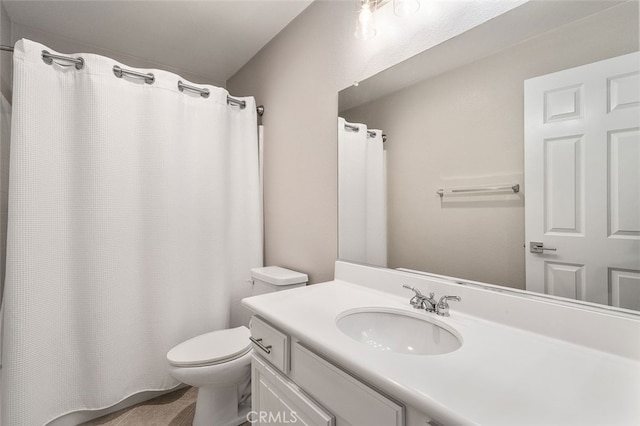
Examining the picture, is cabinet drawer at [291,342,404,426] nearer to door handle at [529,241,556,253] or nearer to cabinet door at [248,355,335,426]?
cabinet door at [248,355,335,426]

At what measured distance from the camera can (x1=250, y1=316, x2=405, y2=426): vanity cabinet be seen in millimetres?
630

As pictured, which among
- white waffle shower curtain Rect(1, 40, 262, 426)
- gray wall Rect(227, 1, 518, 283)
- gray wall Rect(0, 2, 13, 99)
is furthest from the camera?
gray wall Rect(0, 2, 13, 99)

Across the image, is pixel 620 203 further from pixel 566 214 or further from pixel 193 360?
pixel 193 360

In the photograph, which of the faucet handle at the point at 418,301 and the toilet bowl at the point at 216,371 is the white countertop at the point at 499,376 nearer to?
the faucet handle at the point at 418,301

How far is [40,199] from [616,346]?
2.25m

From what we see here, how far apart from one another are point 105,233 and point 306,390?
1403 mm

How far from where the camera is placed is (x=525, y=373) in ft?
1.95

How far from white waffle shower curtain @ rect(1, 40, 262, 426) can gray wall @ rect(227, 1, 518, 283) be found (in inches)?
14.3

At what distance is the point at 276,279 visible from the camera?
5.18ft

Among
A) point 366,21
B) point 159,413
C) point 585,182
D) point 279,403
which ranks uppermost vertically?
point 366,21

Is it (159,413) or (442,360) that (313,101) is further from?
(159,413)

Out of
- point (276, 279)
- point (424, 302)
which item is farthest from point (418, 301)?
point (276, 279)

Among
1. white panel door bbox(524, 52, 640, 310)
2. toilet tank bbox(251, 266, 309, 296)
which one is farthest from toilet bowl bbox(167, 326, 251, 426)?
white panel door bbox(524, 52, 640, 310)

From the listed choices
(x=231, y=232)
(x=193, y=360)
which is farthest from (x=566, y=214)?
(x=231, y=232)
